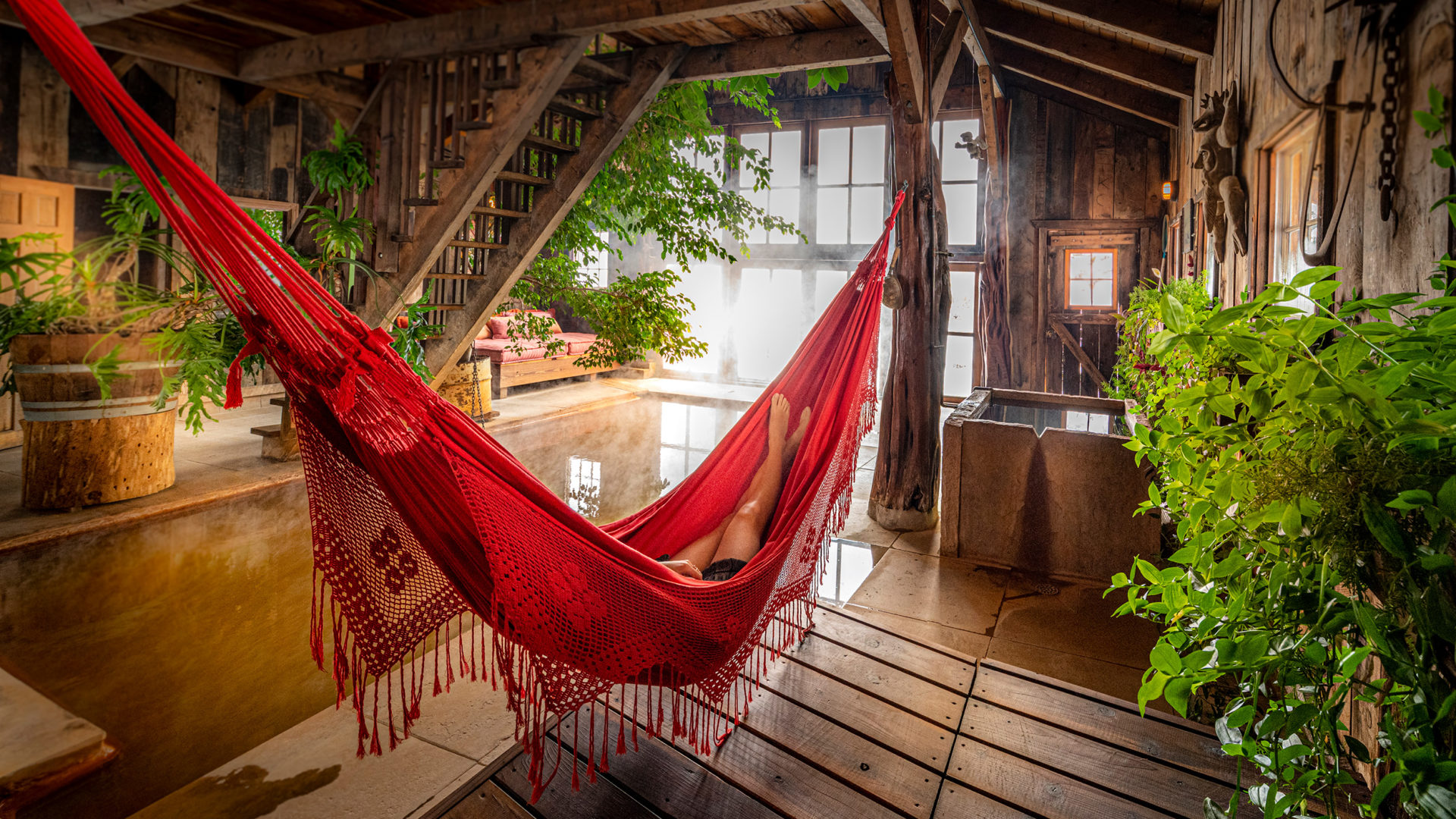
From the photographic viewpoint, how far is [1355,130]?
1487 mm

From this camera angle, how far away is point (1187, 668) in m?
0.70

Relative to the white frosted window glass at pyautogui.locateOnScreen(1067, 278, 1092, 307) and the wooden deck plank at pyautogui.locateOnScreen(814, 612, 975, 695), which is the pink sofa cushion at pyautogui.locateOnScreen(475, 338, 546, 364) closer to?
the white frosted window glass at pyautogui.locateOnScreen(1067, 278, 1092, 307)

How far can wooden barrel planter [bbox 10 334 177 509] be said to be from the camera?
257cm

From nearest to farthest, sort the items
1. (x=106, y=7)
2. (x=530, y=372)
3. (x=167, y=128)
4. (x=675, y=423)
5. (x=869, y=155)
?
(x=106, y=7)
(x=167, y=128)
(x=675, y=423)
(x=530, y=372)
(x=869, y=155)

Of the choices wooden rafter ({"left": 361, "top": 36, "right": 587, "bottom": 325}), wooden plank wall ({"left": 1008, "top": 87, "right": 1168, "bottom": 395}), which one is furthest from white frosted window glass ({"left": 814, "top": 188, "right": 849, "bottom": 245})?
wooden rafter ({"left": 361, "top": 36, "right": 587, "bottom": 325})

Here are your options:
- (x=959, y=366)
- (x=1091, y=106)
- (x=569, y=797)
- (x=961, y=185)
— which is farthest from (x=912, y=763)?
(x=961, y=185)

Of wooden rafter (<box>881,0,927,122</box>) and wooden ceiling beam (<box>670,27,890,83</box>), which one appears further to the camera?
wooden ceiling beam (<box>670,27,890,83</box>)

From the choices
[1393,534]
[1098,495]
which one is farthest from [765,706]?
[1098,495]

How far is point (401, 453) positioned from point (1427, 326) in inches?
46.5

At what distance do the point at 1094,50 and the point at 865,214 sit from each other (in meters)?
2.96

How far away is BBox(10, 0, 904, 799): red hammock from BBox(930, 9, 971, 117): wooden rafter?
2.35 metres

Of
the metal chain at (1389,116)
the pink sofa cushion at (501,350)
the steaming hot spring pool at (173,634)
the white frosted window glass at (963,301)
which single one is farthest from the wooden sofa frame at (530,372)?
the metal chain at (1389,116)

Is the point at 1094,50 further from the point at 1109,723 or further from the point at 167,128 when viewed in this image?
the point at 167,128

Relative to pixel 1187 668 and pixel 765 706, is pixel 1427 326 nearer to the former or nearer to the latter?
pixel 1187 668
